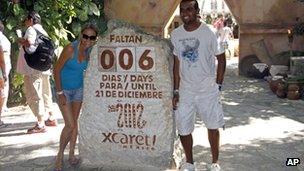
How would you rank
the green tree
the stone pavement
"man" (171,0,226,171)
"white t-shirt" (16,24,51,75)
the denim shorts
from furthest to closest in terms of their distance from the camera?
the green tree
"white t-shirt" (16,24,51,75)
the stone pavement
the denim shorts
"man" (171,0,226,171)

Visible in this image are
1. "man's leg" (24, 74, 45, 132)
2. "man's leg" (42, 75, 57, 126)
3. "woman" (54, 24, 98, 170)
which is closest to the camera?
"woman" (54, 24, 98, 170)

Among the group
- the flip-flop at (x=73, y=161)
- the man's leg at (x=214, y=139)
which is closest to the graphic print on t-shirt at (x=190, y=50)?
the man's leg at (x=214, y=139)

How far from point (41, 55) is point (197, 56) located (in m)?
2.77

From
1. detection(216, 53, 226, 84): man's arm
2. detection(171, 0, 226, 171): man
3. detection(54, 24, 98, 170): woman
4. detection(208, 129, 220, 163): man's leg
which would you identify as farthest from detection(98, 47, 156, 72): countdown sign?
detection(208, 129, 220, 163): man's leg

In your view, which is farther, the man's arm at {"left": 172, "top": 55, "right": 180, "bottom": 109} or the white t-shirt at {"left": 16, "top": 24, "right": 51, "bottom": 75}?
the white t-shirt at {"left": 16, "top": 24, "right": 51, "bottom": 75}

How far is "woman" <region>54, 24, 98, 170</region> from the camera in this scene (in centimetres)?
498

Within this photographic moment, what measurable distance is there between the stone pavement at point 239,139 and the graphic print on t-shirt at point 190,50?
1.38 m

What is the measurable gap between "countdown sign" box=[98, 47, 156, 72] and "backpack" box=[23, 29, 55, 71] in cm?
174

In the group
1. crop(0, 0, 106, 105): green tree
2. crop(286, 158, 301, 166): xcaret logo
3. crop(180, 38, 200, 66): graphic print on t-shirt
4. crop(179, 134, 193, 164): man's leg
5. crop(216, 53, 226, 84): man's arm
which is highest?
crop(0, 0, 106, 105): green tree

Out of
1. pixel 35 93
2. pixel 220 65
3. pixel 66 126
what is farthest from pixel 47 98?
pixel 220 65

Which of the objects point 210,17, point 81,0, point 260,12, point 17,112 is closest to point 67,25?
point 81,0

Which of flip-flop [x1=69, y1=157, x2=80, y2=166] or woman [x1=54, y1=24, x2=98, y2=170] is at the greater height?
woman [x1=54, y1=24, x2=98, y2=170]

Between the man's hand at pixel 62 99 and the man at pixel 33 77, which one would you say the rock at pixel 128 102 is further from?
the man at pixel 33 77

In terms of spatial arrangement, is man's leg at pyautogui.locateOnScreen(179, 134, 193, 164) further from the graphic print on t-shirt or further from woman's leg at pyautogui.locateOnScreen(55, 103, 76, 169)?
woman's leg at pyautogui.locateOnScreen(55, 103, 76, 169)
